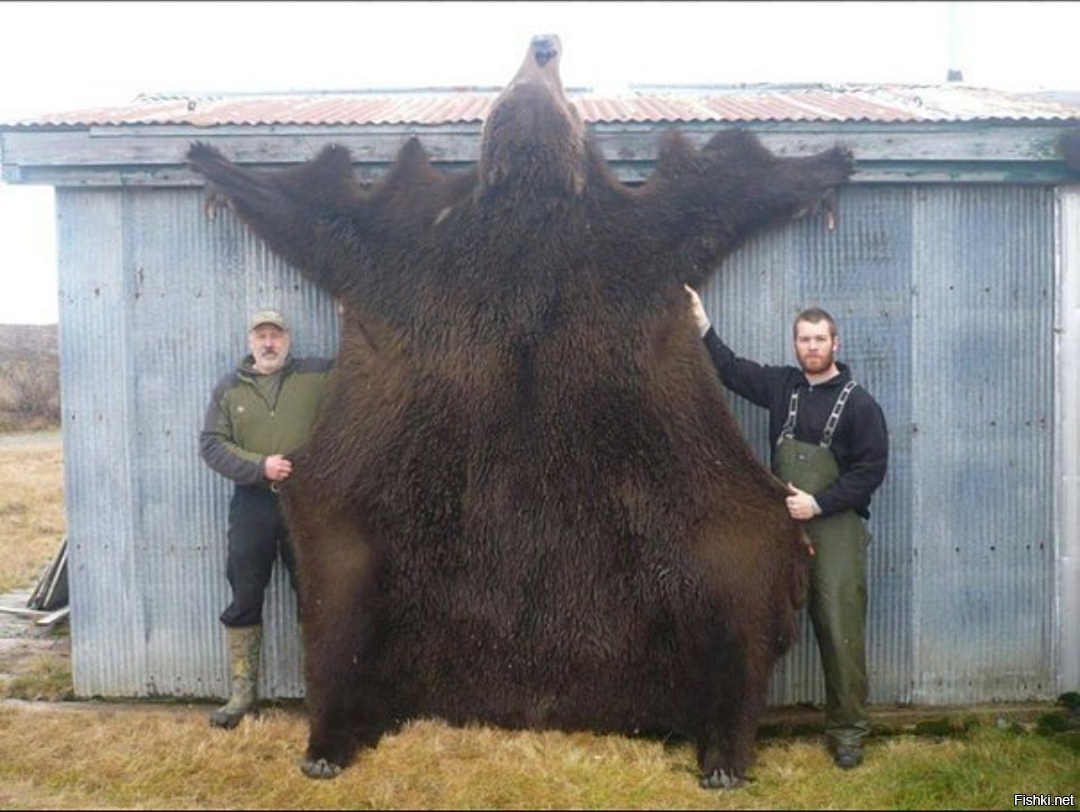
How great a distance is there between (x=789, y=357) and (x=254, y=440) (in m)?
2.59

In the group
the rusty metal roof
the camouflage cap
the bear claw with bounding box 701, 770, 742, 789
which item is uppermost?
the rusty metal roof

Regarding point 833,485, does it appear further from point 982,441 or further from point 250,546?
point 250,546

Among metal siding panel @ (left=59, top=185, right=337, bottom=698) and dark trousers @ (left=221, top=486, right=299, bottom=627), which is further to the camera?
metal siding panel @ (left=59, top=185, right=337, bottom=698)

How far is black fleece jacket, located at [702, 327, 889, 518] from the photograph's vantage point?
4.04 meters

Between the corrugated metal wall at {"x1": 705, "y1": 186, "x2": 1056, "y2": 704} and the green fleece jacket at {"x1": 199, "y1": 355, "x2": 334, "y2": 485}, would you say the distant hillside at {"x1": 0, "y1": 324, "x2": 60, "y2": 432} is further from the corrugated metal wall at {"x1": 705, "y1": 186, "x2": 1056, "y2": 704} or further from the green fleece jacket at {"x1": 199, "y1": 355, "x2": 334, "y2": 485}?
the corrugated metal wall at {"x1": 705, "y1": 186, "x2": 1056, "y2": 704}

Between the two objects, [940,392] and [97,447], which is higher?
[940,392]

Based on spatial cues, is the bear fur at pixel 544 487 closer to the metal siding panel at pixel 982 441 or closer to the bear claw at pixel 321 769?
the bear claw at pixel 321 769

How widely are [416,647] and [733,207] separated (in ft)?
8.05

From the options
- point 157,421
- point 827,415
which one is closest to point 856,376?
point 827,415

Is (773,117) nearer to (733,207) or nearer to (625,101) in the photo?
(733,207)

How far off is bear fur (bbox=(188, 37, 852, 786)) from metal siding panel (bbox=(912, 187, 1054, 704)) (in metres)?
0.98

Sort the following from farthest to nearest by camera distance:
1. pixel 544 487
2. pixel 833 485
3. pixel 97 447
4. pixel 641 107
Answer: pixel 641 107, pixel 97 447, pixel 544 487, pixel 833 485

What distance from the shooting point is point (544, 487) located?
4176 millimetres

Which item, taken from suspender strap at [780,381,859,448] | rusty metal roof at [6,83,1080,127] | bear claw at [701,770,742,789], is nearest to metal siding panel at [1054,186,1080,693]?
rusty metal roof at [6,83,1080,127]
